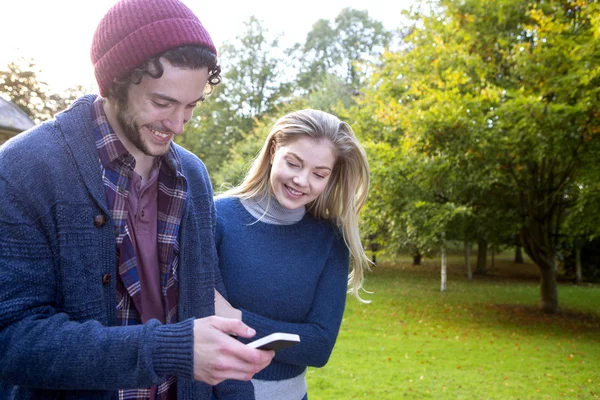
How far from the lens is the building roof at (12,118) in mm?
12812

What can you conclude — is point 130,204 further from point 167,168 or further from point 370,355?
point 370,355

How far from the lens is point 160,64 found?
1667 millimetres

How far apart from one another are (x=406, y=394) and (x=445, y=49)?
23.3ft

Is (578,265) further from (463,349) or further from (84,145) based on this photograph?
(84,145)

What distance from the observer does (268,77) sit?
1332 inches

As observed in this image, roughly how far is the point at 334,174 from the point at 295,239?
44cm

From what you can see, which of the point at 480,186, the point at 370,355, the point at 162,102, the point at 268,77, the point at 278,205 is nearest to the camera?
the point at 162,102

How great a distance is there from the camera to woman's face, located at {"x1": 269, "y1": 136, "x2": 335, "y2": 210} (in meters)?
2.62

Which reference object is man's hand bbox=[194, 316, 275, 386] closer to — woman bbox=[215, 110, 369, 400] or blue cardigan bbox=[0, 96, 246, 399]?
blue cardigan bbox=[0, 96, 246, 399]

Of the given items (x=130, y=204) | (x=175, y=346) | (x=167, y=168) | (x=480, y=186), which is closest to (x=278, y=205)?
(x=167, y=168)

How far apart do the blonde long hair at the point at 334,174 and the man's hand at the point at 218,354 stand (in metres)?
1.26

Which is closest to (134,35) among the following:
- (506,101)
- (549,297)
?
(506,101)

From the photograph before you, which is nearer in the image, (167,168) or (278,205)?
(167,168)

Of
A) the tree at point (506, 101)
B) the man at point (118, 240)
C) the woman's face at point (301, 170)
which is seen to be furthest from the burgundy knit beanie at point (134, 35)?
the tree at point (506, 101)
